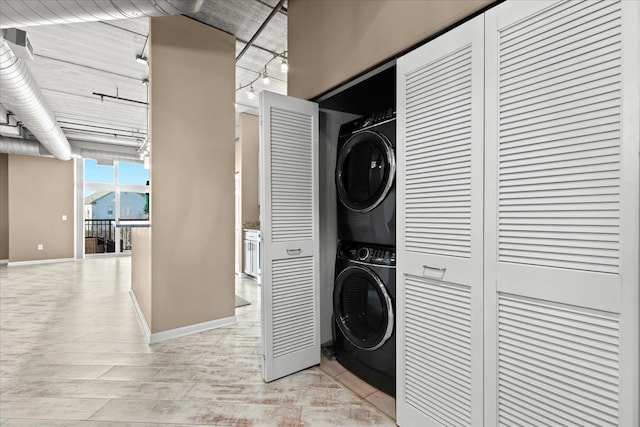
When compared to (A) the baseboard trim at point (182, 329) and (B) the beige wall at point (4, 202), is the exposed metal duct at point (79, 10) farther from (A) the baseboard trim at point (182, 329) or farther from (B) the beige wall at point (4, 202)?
(B) the beige wall at point (4, 202)

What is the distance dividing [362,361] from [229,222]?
1952mm

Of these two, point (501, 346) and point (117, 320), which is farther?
point (117, 320)

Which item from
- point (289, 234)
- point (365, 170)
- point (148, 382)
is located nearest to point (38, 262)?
point (148, 382)

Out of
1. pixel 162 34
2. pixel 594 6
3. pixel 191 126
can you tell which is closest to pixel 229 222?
pixel 191 126

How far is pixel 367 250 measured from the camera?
2141 millimetres

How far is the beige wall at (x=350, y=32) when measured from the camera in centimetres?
148

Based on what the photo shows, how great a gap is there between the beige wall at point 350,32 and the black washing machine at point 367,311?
1.15m

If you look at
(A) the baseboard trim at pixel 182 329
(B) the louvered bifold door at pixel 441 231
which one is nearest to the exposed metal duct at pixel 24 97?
(A) the baseboard trim at pixel 182 329

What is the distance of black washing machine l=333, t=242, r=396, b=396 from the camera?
1948 mm

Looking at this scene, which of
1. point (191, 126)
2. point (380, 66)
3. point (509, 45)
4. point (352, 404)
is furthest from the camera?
point (191, 126)

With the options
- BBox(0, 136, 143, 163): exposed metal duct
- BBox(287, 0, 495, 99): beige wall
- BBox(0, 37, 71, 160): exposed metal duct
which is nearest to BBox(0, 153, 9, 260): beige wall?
BBox(0, 136, 143, 163): exposed metal duct

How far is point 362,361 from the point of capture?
2.20 meters

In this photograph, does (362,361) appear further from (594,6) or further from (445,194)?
(594,6)

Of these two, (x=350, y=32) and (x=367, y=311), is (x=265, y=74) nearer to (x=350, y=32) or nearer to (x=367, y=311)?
(x=350, y=32)
